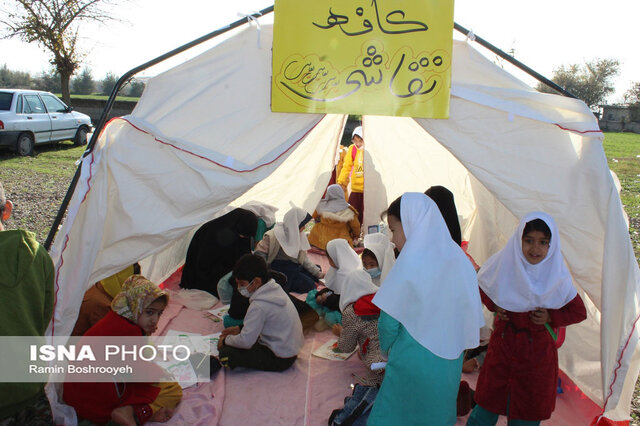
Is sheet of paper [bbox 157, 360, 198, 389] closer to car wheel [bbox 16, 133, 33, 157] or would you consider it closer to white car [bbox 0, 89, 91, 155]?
white car [bbox 0, 89, 91, 155]

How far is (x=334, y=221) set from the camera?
6336 millimetres

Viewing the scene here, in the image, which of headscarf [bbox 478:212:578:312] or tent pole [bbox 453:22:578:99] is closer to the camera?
headscarf [bbox 478:212:578:312]

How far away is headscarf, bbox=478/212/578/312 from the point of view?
102 inches

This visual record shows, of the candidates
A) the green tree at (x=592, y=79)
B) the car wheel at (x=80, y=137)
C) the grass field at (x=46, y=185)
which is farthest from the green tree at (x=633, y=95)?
the car wheel at (x=80, y=137)

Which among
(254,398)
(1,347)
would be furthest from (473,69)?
(1,347)

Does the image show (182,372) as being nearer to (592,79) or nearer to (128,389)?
(128,389)

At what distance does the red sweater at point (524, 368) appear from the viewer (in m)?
2.56

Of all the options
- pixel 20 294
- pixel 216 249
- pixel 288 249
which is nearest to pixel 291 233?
pixel 288 249

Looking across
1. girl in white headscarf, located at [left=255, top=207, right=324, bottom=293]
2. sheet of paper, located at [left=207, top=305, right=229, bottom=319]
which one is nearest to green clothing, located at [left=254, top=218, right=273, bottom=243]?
girl in white headscarf, located at [left=255, top=207, right=324, bottom=293]

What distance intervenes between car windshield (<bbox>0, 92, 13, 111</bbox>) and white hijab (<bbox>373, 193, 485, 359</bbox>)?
12.0 metres

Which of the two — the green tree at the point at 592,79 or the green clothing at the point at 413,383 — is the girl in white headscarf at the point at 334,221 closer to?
the green clothing at the point at 413,383

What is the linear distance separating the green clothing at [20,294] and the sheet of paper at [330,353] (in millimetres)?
1905

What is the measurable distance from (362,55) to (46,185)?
8.13m

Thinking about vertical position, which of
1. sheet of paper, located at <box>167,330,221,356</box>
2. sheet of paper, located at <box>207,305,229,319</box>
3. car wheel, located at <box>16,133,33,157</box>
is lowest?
sheet of paper, located at <box>167,330,221,356</box>
